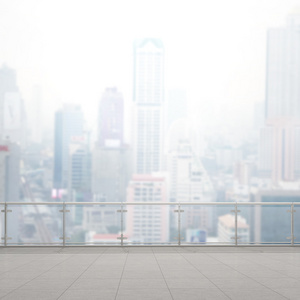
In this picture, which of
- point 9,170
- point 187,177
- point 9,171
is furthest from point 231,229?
point 187,177

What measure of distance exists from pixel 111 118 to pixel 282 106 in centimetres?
4501

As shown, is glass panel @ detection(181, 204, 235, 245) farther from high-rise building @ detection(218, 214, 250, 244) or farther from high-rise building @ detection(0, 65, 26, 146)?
high-rise building @ detection(0, 65, 26, 146)

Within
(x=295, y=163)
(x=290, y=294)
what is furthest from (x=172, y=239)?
(x=295, y=163)

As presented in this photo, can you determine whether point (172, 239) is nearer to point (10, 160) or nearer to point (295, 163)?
point (295, 163)

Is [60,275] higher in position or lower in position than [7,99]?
lower

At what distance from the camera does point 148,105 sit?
148500 millimetres

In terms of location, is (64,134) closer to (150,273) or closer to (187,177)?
(187,177)

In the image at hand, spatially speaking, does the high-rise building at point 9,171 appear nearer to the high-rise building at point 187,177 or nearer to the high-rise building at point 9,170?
the high-rise building at point 9,170

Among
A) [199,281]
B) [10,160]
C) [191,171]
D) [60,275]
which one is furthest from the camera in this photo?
[191,171]

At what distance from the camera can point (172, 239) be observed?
10.7 meters

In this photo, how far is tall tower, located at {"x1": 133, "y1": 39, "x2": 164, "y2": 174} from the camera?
134m

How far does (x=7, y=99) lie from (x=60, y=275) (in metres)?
114

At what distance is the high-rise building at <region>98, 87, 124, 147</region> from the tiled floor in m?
115

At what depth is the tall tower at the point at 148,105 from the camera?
133825mm
